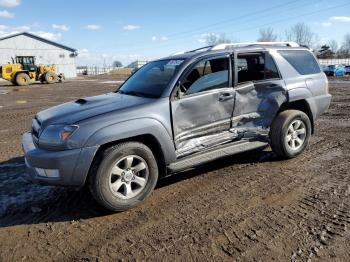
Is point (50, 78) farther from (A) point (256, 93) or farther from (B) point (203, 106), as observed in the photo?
(B) point (203, 106)

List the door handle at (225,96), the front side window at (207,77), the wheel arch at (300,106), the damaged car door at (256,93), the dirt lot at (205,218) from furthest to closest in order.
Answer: the wheel arch at (300,106) → the damaged car door at (256,93) → the door handle at (225,96) → the front side window at (207,77) → the dirt lot at (205,218)

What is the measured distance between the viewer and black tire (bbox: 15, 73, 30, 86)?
29688mm

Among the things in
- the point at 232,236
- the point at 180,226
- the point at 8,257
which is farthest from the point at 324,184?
the point at 8,257

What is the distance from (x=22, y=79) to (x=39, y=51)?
73.7 feet

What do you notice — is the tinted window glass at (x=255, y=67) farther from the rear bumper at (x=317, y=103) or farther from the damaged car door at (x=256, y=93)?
the rear bumper at (x=317, y=103)

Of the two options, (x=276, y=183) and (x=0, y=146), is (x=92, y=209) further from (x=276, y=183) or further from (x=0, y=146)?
(x=0, y=146)

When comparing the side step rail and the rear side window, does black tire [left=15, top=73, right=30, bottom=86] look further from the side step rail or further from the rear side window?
the side step rail

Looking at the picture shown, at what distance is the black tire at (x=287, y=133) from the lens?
5438mm

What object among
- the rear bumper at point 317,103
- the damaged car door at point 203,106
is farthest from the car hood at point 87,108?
the rear bumper at point 317,103

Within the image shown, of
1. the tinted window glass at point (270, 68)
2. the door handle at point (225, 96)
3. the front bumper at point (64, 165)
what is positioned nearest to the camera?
the front bumper at point (64, 165)

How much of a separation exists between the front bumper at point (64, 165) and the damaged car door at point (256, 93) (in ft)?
7.24

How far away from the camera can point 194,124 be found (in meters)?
4.56

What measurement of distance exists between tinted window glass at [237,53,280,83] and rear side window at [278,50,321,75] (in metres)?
0.39

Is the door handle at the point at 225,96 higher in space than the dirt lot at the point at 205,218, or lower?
higher
